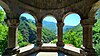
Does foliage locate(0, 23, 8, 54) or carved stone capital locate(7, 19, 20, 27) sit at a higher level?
carved stone capital locate(7, 19, 20, 27)

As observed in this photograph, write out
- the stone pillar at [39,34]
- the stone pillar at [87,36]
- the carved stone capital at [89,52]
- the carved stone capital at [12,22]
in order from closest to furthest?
the carved stone capital at [89,52]
the stone pillar at [87,36]
the carved stone capital at [12,22]
the stone pillar at [39,34]

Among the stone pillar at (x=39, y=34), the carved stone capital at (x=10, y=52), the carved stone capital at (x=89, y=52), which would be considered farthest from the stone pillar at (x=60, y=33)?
the carved stone capital at (x=10, y=52)

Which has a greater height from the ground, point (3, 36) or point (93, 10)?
point (93, 10)

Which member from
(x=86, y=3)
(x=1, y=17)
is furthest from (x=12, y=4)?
(x=1, y=17)

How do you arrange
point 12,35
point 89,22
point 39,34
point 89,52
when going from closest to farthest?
point 89,52 → point 89,22 → point 12,35 → point 39,34

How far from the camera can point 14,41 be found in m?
8.33

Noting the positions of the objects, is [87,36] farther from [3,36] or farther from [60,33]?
[3,36]

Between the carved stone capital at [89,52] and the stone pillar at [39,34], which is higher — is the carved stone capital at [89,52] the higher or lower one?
the lower one

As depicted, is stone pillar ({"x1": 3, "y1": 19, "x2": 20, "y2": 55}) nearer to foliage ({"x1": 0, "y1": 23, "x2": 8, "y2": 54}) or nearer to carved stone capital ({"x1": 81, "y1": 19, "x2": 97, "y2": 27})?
carved stone capital ({"x1": 81, "y1": 19, "x2": 97, "y2": 27})

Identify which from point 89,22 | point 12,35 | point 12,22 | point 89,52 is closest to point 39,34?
point 12,35

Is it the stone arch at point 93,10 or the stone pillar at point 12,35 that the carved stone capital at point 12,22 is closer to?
the stone pillar at point 12,35

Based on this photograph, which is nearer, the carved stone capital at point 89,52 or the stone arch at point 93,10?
the stone arch at point 93,10

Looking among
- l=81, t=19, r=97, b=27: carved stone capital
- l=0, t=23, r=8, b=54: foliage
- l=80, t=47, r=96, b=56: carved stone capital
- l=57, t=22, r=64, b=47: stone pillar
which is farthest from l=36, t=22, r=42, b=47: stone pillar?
l=0, t=23, r=8, b=54: foliage

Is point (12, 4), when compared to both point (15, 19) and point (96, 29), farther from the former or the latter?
point (96, 29)
